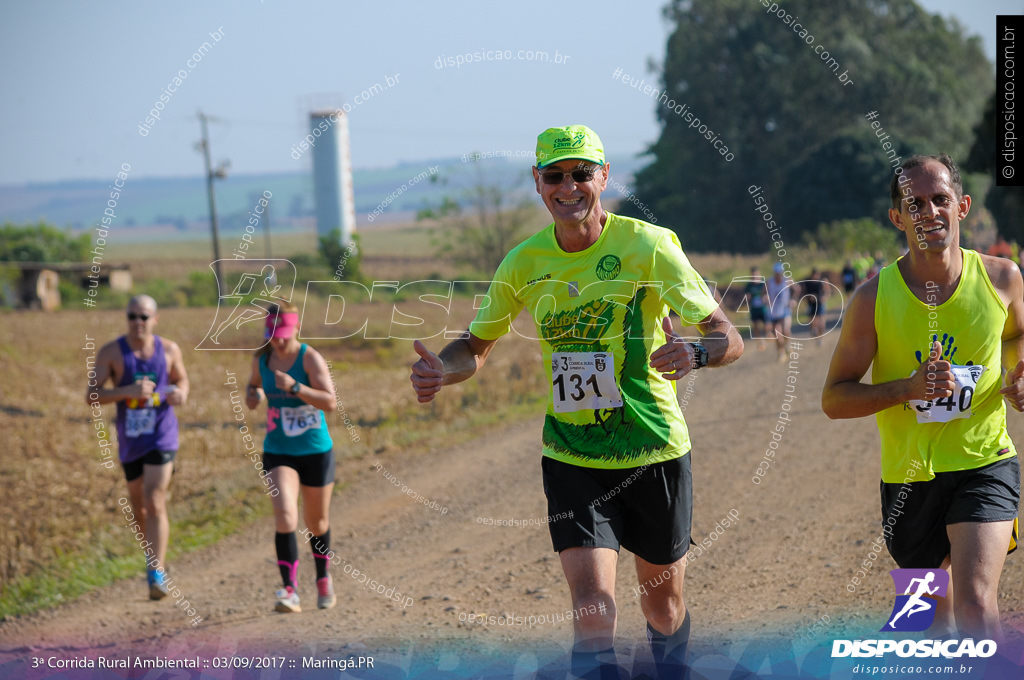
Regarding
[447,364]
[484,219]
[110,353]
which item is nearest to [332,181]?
[484,219]

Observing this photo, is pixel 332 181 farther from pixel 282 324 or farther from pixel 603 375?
pixel 603 375

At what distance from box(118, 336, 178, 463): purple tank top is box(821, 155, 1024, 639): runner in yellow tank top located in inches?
185

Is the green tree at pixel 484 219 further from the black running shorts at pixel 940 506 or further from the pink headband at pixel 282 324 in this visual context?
the black running shorts at pixel 940 506

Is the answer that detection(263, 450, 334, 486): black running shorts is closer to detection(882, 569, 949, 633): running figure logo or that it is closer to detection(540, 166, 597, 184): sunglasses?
detection(540, 166, 597, 184): sunglasses

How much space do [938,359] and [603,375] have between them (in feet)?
3.94

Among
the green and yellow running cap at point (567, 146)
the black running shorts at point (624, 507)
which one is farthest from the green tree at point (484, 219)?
the black running shorts at point (624, 507)

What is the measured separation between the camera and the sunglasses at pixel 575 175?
3.65 meters

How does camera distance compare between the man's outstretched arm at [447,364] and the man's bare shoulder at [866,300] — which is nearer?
the man's bare shoulder at [866,300]

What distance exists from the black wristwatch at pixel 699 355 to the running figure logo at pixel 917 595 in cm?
112

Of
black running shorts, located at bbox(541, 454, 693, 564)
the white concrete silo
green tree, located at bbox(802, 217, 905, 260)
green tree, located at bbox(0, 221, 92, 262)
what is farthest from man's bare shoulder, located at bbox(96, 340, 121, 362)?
green tree, located at bbox(0, 221, 92, 262)

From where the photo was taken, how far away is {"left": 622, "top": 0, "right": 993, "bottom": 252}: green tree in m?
45.3

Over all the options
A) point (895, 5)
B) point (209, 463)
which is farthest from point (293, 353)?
point (895, 5)

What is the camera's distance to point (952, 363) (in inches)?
137

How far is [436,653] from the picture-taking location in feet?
18.0
